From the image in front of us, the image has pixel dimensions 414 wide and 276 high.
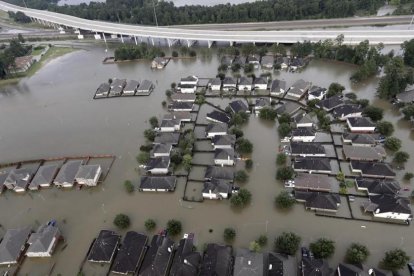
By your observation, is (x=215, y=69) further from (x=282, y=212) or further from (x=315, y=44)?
(x=282, y=212)

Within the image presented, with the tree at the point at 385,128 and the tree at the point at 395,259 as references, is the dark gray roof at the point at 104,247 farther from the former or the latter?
the tree at the point at 385,128

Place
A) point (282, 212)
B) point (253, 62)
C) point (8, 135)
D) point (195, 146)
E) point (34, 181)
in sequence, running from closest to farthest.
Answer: point (282, 212) < point (34, 181) < point (195, 146) < point (8, 135) < point (253, 62)

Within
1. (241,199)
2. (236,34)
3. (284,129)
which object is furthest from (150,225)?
(236,34)

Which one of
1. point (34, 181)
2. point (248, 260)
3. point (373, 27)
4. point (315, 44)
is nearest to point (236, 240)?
point (248, 260)

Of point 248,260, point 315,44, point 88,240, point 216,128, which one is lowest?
point 88,240

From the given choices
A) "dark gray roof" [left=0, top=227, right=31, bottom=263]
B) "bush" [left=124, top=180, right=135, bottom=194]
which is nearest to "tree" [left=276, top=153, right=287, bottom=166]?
"bush" [left=124, top=180, right=135, bottom=194]

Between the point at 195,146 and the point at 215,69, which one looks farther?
the point at 215,69

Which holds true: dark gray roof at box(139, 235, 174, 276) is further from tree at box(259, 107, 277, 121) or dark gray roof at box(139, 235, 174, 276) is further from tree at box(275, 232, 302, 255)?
tree at box(259, 107, 277, 121)
